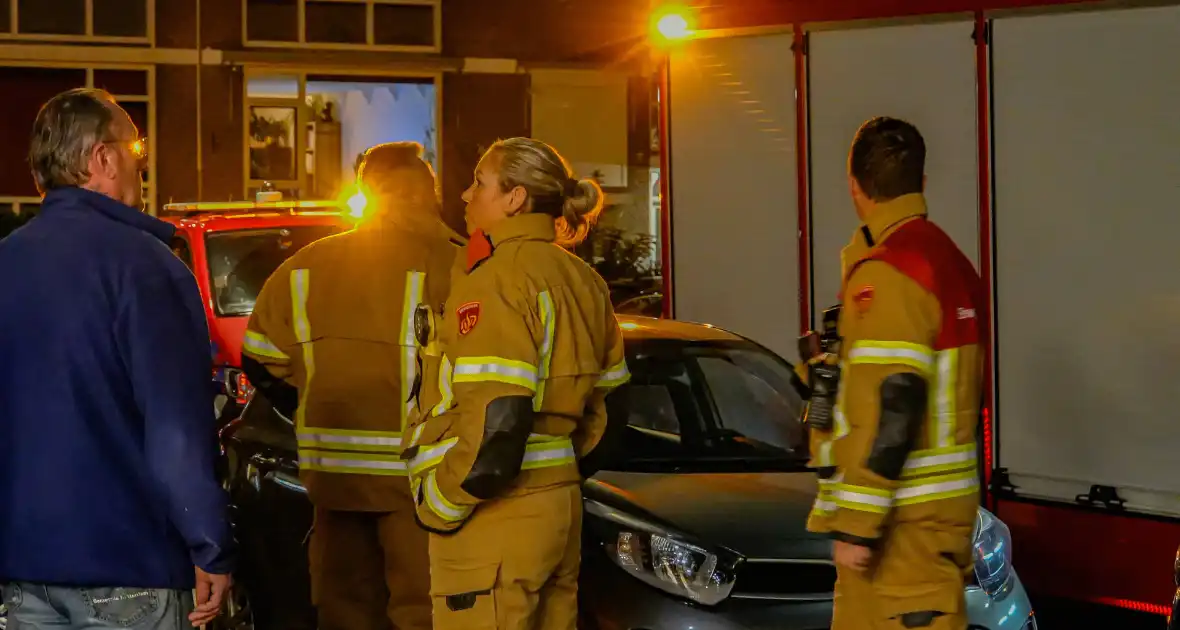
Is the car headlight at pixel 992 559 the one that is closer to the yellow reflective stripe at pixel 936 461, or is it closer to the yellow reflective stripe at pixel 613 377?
the yellow reflective stripe at pixel 936 461

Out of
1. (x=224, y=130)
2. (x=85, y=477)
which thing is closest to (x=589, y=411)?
(x=85, y=477)

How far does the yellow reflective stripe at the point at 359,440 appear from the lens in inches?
170

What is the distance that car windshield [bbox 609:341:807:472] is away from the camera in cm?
529

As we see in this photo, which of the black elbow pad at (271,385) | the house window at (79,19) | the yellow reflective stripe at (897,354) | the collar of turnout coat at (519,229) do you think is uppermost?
the house window at (79,19)

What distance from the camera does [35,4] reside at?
18375mm

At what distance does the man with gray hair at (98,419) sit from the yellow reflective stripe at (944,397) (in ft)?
5.46

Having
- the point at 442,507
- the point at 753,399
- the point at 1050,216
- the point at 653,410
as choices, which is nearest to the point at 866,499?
the point at 442,507

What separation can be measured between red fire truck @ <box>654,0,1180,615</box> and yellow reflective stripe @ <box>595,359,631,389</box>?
114 inches

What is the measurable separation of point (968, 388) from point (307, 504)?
2546 millimetres

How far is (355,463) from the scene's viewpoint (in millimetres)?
4348

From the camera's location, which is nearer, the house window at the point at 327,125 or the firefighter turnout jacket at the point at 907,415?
the firefighter turnout jacket at the point at 907,415

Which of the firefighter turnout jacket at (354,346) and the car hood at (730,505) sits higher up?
the firefighter turnout jacket at (354,346)

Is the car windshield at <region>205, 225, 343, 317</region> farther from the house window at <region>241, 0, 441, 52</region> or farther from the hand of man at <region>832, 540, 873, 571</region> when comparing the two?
the house window at <region>241, 0, 441, 52</region>

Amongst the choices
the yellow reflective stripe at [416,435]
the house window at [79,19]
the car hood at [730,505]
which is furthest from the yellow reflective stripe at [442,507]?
the house window at [79,19]
